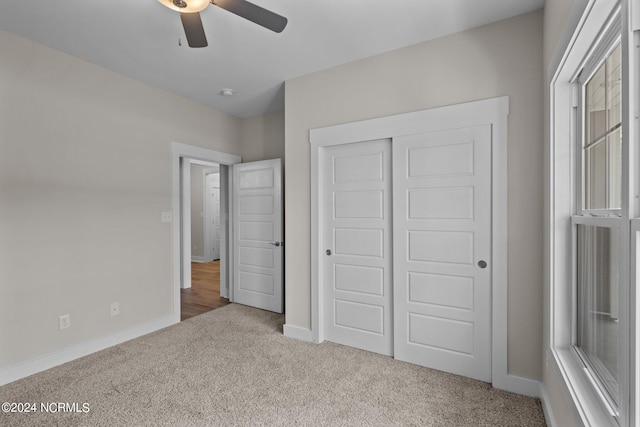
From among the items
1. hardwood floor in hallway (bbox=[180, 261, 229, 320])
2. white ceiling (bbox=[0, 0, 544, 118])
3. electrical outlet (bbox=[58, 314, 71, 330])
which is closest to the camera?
white ceiling (bbox=[0, 0, 544, 118])

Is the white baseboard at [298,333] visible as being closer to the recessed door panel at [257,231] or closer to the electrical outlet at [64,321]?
the recessed door panel at [257,231]

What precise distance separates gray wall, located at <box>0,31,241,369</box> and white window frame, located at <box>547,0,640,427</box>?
3.42 meters

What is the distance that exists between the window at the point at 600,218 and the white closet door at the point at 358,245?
132cm

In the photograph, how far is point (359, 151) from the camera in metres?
2.81

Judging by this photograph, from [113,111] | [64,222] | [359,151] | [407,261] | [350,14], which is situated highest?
[350,14]

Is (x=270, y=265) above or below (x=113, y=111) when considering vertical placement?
below

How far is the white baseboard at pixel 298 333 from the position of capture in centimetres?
304

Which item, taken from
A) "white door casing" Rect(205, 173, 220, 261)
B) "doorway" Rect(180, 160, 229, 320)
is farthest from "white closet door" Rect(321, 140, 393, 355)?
"white door casing" Rect(205, 173, 220, 261)

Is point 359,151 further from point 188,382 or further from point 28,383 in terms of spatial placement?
point 28,383

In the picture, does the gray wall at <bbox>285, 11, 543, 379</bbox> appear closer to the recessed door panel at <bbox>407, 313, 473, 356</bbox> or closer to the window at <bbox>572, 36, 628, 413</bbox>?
the recessed door panel at <bbox>407, 313, 473, 356</bbox>

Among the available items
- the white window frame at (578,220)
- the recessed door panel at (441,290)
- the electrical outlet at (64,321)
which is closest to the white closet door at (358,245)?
the recessed door panel at (441,290)

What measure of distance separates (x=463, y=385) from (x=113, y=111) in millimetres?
3761

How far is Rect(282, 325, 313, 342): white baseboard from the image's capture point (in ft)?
9.97

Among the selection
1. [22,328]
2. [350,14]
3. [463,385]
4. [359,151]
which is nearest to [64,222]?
[22,328]
